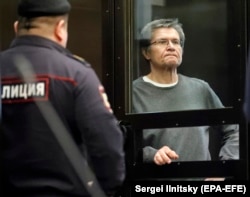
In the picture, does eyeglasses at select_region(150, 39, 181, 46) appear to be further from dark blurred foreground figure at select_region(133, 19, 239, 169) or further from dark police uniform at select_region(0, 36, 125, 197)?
dark police uniform at select_region(0, 36, 125, 197)

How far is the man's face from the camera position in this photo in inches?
161

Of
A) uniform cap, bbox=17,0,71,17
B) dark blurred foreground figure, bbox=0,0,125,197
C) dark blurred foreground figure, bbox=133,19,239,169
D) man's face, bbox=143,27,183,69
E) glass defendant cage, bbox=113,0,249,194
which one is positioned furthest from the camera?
Result: man's face, bbox=143,27,183,69

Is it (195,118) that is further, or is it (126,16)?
(126,16)

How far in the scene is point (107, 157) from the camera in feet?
9.48

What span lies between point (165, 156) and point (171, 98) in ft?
1.07

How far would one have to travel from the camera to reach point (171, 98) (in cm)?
407

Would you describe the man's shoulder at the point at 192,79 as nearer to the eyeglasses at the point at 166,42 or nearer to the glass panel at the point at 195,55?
the glass panel at the point at 195,55

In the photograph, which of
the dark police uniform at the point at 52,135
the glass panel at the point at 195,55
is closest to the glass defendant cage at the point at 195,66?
the glass panel at the point at 195,55

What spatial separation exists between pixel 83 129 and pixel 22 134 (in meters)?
0.25

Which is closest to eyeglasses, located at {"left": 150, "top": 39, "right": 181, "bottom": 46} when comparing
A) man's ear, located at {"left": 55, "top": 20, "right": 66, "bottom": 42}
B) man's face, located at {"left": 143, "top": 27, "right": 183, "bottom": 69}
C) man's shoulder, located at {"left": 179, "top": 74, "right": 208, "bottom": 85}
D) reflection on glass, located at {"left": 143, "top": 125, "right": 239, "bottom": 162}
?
man's face, located at {"left": 143, "top": 27, "right": 183, "bottom": 69}

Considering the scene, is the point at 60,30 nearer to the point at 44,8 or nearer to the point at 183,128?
the point at 44,8

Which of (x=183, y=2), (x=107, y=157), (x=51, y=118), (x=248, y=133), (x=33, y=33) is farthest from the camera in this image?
(x=183, y=2)

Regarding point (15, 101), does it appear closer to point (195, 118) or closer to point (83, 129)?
point (83, 129)

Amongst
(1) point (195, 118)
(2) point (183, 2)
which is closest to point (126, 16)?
(2) point (183, 2)
